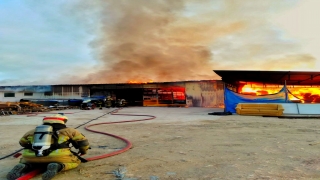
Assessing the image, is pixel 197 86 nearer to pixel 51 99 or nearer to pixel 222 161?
pixel 51 99

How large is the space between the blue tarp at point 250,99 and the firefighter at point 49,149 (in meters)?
16.3

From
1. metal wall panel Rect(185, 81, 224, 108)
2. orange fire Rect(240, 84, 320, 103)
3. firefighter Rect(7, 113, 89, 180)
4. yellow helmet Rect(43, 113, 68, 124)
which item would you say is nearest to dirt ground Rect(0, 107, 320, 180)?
firefighter Rect(7, 113, 89, 180)

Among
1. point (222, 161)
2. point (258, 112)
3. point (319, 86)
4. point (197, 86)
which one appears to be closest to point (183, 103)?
point (197, 86)

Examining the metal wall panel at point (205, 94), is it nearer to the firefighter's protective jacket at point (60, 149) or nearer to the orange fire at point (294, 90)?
the orange fire at point (294, 90)

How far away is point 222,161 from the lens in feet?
17.2

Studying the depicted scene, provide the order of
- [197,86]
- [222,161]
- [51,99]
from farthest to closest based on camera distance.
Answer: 1. [51,99]
2. [197,86]
3. [222,161]

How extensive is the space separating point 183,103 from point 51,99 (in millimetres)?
19186

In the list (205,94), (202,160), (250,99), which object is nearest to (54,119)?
(202,160)

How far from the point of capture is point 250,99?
1912 centimetres

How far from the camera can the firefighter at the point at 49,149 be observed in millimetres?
4141

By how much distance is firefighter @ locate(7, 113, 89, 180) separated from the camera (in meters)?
4.14

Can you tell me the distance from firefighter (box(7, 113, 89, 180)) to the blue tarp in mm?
16254

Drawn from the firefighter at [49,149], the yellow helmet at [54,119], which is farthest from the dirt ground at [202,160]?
the yellow helmet at [54,119]

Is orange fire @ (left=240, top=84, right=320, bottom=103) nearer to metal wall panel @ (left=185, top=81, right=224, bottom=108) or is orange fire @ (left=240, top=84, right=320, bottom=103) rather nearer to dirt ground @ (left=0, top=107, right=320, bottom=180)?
metal wall panel @ (left=185, top=81, right=224, bottom=108)
